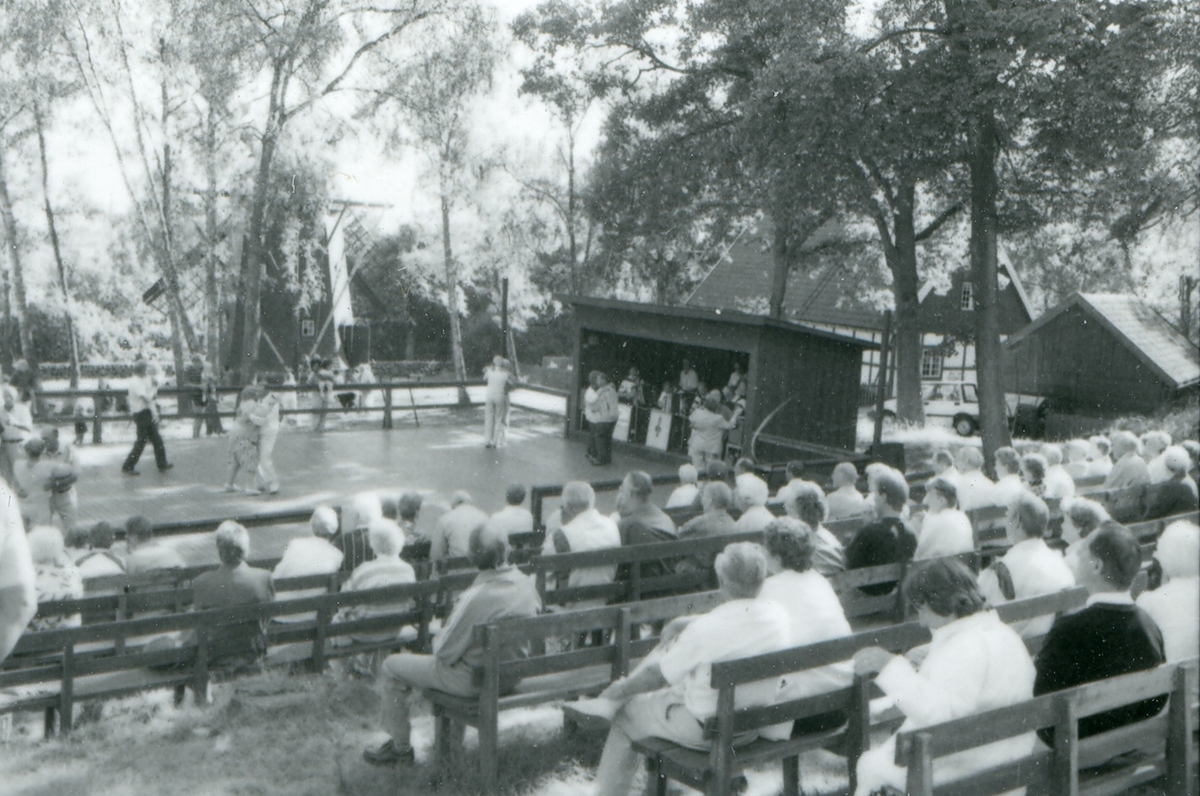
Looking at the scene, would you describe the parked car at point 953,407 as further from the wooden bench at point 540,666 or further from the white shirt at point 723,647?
the white shirt at point 723,647

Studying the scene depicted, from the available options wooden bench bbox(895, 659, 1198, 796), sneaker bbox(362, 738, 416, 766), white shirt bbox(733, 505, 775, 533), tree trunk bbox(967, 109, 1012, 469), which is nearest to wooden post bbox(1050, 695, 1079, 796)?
wooden bench bbox(895, 659, 1198, 796)

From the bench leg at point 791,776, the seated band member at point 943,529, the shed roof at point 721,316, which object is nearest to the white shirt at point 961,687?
the bench leg at point 791,776

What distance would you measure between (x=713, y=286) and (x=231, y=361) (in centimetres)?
1651

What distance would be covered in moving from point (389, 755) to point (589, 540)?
7.67 feet

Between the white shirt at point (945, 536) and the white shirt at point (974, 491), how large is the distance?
1696 mm

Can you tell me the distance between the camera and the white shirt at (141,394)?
49.0ft

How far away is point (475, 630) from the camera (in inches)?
195

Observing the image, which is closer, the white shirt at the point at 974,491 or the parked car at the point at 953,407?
the white shirt at the point at 974,491

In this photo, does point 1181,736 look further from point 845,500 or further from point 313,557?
point 313,557

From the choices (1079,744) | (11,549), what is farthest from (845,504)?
(11,549)

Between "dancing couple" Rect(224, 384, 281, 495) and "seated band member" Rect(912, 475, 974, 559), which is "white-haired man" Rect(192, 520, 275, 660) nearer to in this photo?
"seated band member" Rect(912, 475, 974, 559)

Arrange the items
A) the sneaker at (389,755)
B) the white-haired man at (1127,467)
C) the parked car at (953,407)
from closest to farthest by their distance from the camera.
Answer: the sneaker at (389,755)
the white-haired man at (1127,467)
the parked car at (953,407)

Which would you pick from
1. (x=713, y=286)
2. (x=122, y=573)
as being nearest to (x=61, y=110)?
(x=713, y=286)

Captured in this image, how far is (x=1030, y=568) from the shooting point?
216 inches
